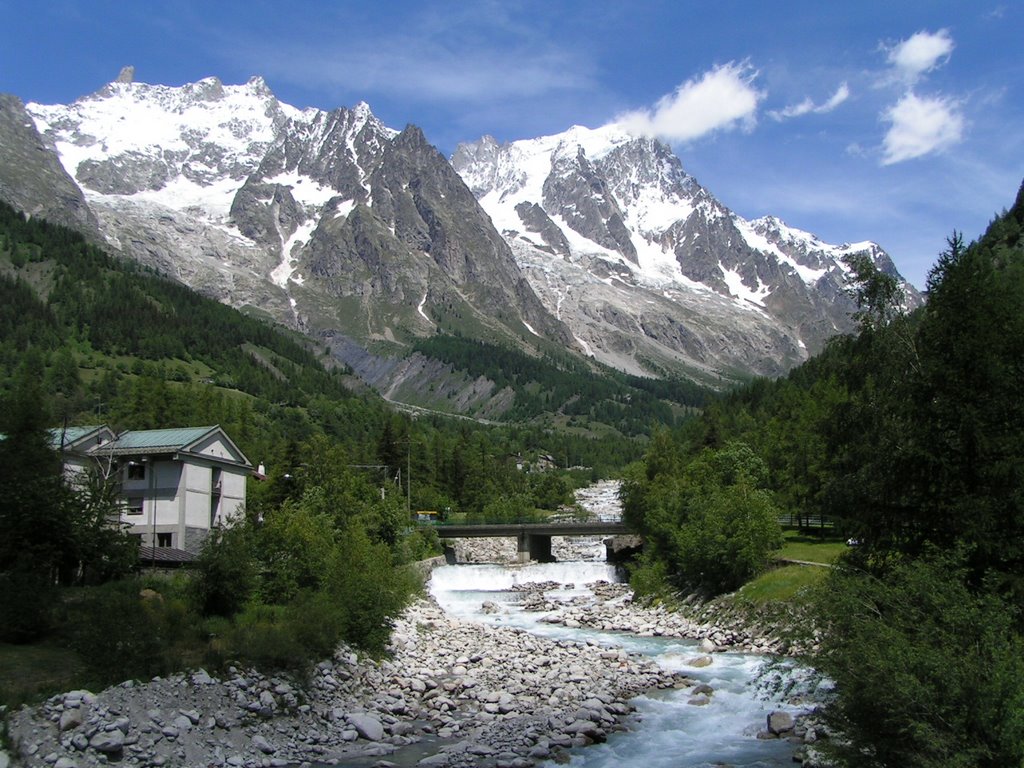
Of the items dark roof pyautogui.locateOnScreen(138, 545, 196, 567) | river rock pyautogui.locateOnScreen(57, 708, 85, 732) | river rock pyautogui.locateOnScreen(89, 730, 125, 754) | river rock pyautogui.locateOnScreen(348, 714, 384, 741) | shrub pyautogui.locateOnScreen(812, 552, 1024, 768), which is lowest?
river rock pyautogui.locateOnScreen(348, 714, 384, 741)

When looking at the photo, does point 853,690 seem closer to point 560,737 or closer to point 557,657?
point 560,737

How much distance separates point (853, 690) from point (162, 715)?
786 inches

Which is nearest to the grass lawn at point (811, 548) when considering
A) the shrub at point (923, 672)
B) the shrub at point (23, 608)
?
the shrub at point (923, 672)

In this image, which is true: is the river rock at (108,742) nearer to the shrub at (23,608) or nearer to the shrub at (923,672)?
the shrub at (23,608)

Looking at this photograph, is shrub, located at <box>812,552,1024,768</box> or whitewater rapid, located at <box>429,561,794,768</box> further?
whitewater rapid, located at <box>429,561,794,768</box>

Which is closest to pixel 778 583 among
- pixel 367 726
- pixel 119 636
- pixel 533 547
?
pixel 367 726

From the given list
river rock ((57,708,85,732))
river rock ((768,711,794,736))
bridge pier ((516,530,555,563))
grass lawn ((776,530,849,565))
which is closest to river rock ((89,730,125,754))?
river rock ((57,708,85,732))

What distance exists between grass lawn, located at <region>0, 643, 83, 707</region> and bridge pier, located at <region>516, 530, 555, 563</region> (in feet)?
260

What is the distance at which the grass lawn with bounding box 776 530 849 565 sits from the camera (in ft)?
187

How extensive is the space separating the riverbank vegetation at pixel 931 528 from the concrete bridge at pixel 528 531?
7119 centimetres

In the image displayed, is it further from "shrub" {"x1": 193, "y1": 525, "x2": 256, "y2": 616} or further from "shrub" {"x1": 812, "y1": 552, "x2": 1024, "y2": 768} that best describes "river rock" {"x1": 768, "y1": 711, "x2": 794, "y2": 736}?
"shrub" {"x1": 193, "y1": 525, "x2": 256, "y2": 616}

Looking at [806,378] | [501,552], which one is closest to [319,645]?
[501,552]

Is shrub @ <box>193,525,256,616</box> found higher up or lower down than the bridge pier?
higher up

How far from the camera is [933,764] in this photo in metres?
16.9
